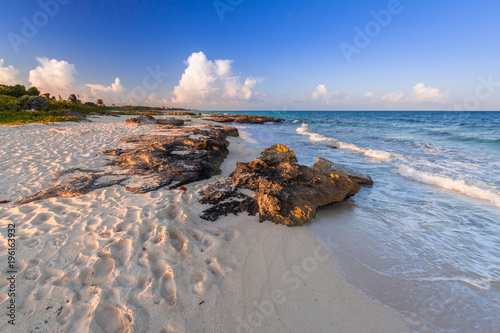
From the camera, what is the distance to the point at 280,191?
450 cm

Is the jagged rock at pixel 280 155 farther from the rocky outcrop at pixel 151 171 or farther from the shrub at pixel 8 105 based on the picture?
the shrub at pixel 8 105

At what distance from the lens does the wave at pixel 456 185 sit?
606 cm

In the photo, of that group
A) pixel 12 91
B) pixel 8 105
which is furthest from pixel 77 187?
pixel 12 91

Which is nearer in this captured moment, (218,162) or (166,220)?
(166,220)

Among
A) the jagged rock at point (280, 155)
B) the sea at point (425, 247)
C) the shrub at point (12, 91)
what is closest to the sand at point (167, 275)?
the sea at point (425, 247)

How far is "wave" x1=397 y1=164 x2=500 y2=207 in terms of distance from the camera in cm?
606

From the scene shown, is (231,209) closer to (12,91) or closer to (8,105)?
(8,105)

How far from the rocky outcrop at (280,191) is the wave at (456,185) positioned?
4.29 meters

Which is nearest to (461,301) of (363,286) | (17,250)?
(363,286)

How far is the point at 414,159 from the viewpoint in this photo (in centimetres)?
1112

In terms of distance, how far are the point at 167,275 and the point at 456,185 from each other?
30.6 feet

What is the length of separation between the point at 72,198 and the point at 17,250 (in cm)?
187

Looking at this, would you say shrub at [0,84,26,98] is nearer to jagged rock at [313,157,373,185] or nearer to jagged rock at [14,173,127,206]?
jagged rock at [14,173,127,206]

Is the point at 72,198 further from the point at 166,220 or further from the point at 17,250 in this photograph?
the point at 166,220
